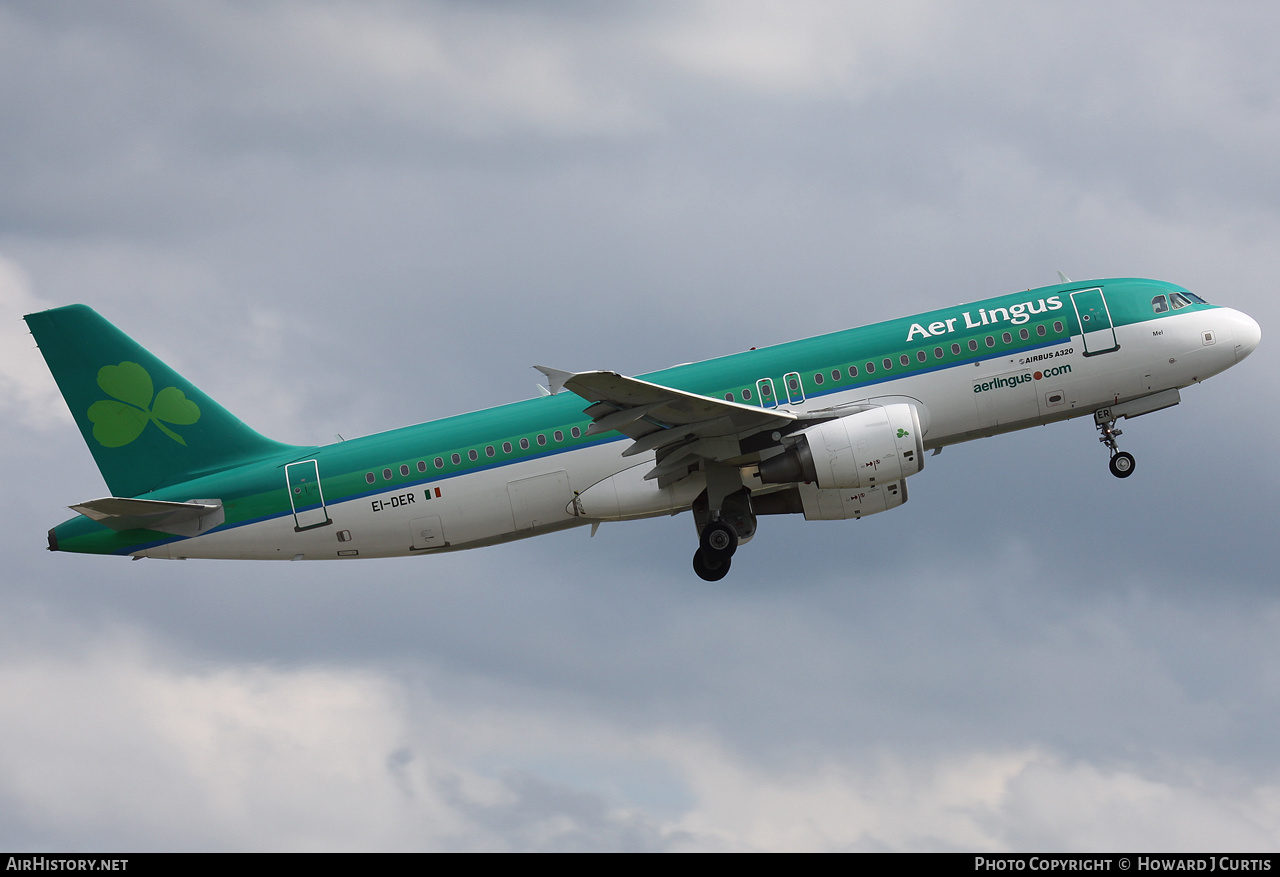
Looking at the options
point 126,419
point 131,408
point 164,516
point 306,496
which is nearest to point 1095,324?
point 306,496

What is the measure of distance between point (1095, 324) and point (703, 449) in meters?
11.4

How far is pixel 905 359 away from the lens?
32.9 m

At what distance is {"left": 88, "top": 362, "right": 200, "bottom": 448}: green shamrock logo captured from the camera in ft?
117

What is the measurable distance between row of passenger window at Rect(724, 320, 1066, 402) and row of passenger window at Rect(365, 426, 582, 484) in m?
4.79

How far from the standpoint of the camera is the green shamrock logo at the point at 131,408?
35.6 meters

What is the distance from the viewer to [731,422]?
31281 millimetres

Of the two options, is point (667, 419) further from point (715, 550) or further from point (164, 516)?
point (164, 516)

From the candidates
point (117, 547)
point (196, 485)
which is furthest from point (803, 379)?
point (117, 547)

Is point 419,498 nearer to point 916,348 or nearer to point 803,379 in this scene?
point 803,379

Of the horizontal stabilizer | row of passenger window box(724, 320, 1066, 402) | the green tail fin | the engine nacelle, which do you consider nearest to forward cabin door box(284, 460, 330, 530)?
the green tail fin

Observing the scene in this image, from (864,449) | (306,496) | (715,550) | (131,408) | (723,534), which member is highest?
(131,408)

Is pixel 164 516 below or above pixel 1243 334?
above

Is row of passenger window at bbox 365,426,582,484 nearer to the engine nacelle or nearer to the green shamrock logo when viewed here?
the green shamrock logo

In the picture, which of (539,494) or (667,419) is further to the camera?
(539,494)
